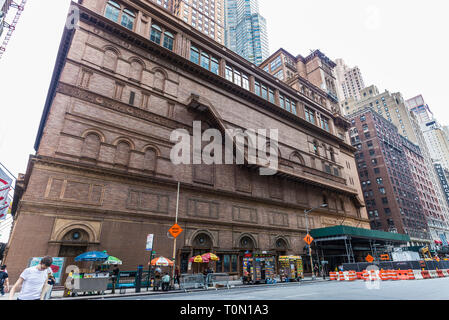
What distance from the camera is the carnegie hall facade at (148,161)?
20.0m

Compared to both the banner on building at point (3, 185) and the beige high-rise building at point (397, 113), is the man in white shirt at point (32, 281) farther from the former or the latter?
the beige high-rise building at point (397, 113)

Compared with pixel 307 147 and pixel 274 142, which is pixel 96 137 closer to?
pixel 274 142

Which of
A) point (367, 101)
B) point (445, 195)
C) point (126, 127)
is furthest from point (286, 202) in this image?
point (445, 195)

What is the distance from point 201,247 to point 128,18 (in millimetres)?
27298

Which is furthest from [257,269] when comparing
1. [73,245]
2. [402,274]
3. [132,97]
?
[132,97]

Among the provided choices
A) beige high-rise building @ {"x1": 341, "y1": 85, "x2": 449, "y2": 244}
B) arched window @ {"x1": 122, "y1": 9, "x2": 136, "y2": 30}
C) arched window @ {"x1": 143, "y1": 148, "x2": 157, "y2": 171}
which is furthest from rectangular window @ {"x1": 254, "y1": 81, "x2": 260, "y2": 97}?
beige high-rise building @ {"x1": 341, "y1": 85, "x2": 449, "y2": 244}

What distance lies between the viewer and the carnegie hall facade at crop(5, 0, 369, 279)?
→ 2000 centimetres

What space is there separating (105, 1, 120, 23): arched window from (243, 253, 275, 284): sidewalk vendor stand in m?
29.7

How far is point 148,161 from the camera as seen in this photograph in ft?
82.8

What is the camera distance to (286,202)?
116 feet

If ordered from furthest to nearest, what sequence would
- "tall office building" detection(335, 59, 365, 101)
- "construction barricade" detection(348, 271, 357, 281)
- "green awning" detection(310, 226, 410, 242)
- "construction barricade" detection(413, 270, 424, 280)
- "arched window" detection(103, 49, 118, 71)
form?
"tall office building" detection(335, 59, 365, 101) < "green awning" detection(310, 226, 410, 242) < "arched window" detection(103, 49, 118, 71) < "construction barricade" detection(348, 271, 357, 281) < "construction barricade" detection(413, 270, 424, 280)

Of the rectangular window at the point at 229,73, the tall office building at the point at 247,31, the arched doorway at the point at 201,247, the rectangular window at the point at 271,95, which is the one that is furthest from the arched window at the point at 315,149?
the tall office building at the point at 247,31

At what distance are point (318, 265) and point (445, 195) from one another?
117025mm

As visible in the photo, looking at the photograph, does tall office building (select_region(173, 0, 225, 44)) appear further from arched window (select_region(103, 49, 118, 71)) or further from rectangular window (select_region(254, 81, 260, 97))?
arched window (select_region(103, 49, 118, 71))
